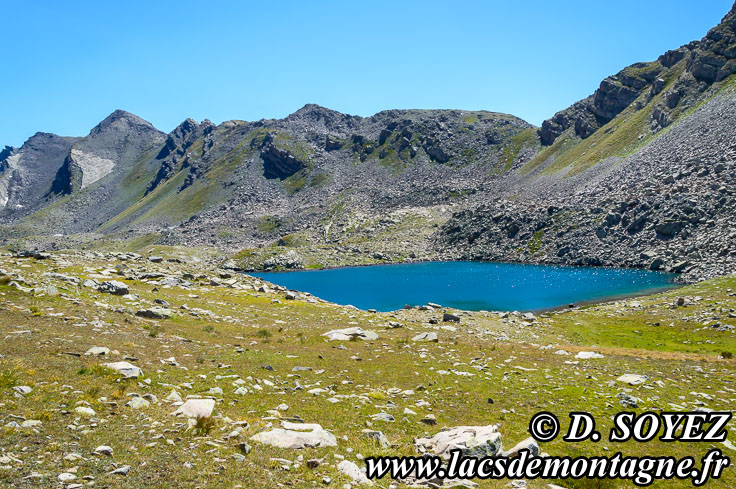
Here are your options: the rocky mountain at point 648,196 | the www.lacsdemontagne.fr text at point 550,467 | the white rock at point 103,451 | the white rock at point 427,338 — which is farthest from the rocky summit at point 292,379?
the rocky mountain at point 648,196

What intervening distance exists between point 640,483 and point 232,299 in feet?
138

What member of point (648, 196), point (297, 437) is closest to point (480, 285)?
point (648, 196)

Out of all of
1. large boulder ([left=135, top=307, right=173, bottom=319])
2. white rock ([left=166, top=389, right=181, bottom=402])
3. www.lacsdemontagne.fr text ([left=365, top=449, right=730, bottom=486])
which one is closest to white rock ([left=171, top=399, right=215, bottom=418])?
white rock ([left=166, top=389, right=181, bottom=402])

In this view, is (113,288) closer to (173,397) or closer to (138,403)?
(173,397)

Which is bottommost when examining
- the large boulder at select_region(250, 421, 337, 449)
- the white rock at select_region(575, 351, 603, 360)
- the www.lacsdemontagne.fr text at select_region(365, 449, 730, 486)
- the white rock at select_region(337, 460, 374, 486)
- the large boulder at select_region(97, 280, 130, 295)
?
the white rock at select_region(575, 351, 603, 360)

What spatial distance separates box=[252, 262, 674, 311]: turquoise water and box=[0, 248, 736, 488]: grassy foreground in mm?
38864

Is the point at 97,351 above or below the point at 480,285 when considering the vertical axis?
above

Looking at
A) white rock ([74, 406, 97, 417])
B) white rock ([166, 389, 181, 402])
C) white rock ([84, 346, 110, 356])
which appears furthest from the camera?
white rock ([84, 346, 110, 356])

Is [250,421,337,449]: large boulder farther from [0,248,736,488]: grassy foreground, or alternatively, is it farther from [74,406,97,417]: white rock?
[74,406,97,417]: white rock

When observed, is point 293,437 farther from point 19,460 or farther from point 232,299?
point 232,299

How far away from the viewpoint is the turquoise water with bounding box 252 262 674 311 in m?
79.1

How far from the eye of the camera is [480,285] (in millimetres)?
102375

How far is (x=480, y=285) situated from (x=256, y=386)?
304ft

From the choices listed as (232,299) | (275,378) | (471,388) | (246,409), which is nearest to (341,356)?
(275,378)
